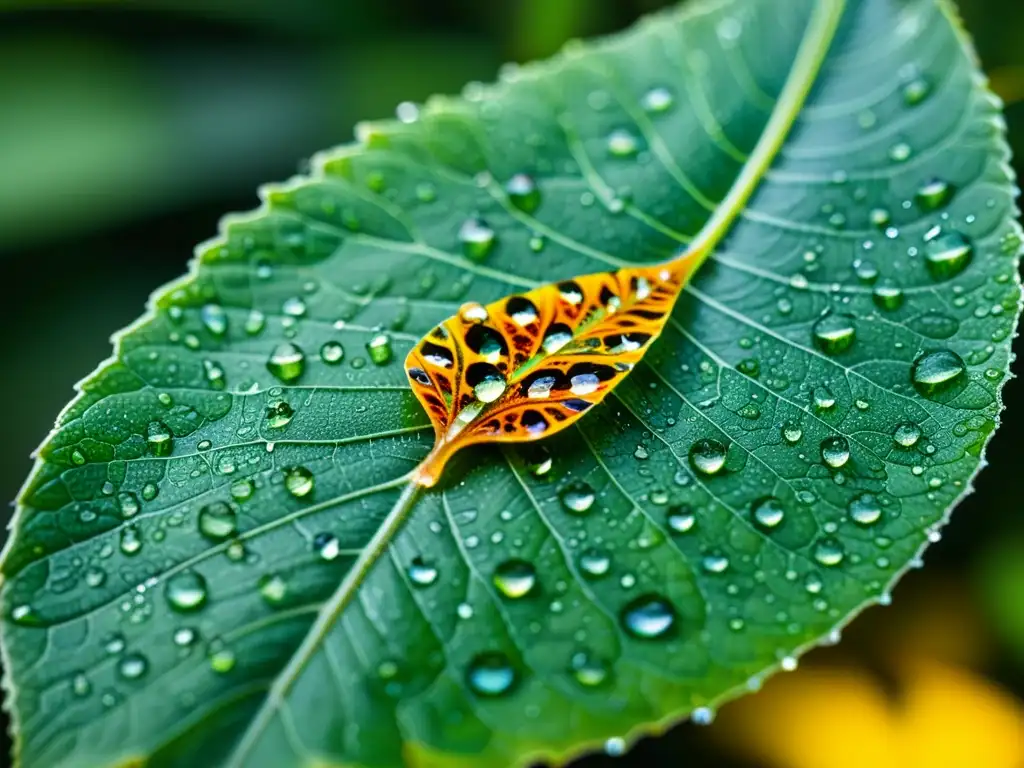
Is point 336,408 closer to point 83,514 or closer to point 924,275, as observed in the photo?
point 83,514

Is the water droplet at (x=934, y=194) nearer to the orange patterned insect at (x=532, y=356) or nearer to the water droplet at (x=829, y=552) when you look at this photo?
the orange patterned insect at (x=532, y=356)

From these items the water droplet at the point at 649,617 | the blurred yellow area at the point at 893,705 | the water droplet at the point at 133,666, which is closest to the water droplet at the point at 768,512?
the water droplet at the point at 649,617

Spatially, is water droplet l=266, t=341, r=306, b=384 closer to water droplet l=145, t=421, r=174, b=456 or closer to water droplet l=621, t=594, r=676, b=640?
water droplet l=145, t=421, r=174, b=456

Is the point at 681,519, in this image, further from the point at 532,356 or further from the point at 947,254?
the point at 947,254

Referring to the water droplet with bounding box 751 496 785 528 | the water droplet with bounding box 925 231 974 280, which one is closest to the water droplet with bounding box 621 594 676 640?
the water droplet with bounding box 751 496 785 528

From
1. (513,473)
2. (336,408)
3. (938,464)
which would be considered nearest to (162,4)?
(336,408)

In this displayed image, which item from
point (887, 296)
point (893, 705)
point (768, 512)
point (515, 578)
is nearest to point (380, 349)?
point (515, 578)
